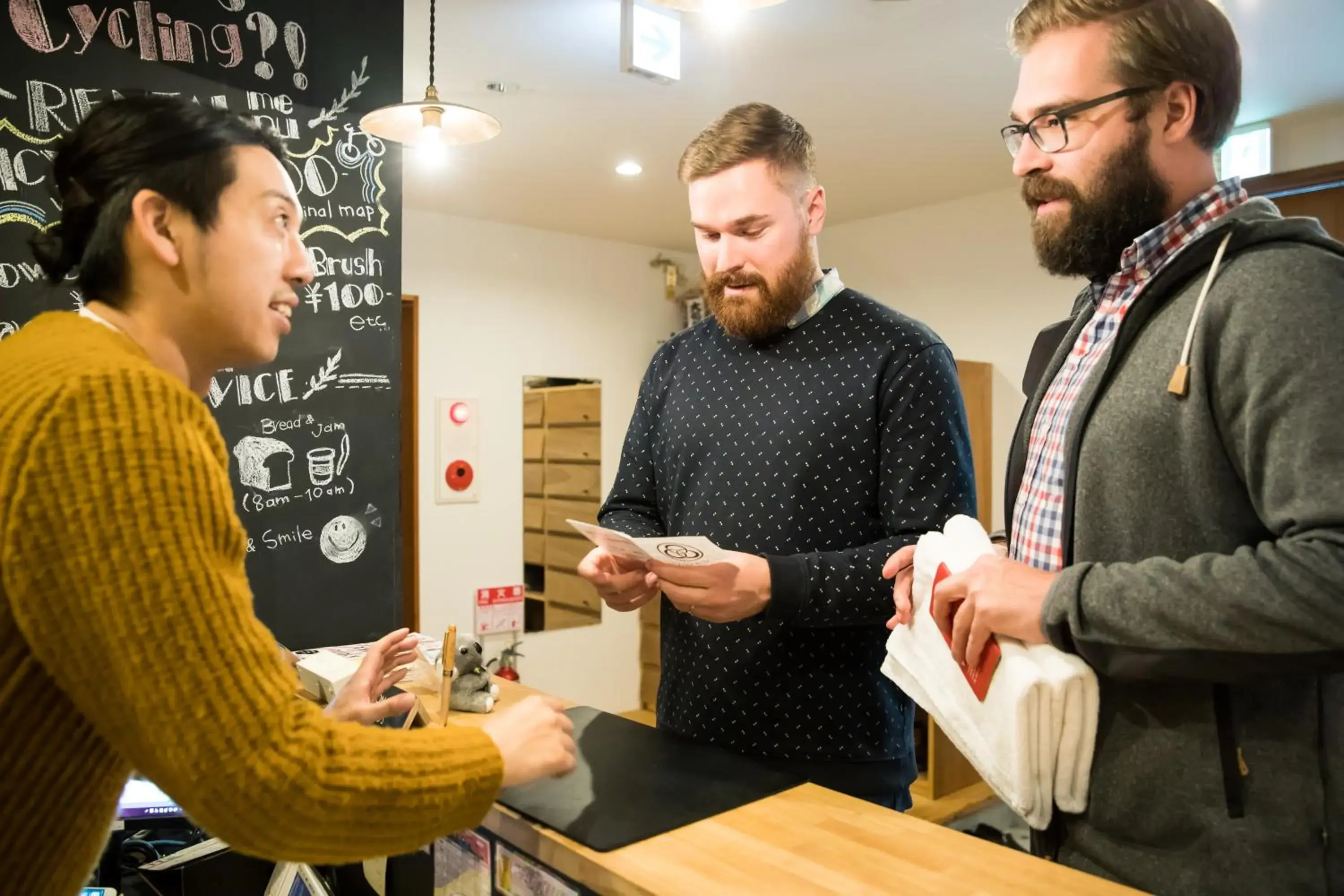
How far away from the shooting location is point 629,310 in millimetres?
5641

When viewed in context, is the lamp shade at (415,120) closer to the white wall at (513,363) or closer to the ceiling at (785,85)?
the ceiling at (785,85)

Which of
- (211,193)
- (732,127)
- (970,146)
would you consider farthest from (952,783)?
(211,193)

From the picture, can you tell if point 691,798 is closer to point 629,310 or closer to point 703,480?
point 703,480

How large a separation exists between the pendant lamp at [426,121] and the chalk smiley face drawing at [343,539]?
936 mm

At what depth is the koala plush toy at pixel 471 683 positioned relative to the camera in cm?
146

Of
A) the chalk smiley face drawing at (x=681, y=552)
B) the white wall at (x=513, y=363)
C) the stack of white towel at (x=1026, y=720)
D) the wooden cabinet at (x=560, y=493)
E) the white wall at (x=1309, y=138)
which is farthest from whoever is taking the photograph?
the wooden cabinet at (x=560, y=493)

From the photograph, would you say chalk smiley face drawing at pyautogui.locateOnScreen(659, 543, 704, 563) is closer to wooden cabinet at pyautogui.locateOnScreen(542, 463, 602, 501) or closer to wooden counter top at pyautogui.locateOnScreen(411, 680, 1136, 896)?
wooden counter top at pyautogui.locateOnScreen(411, 680, 1136, 896)

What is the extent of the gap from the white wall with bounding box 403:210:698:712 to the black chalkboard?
2478 mm

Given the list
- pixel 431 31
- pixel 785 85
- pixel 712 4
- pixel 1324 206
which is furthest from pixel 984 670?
pixel 1324 206

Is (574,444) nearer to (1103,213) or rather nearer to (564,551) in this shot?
(564,551)

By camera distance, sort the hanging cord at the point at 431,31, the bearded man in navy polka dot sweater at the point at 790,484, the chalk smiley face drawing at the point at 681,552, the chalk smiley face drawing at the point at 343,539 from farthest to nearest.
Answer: the hanging cord at the point at 431,31
the chalk smiley face drawing at the point at 343,539
the bearded man in navy polka dot sweater at the point at 790,484
the chalk smiley face drawing at the point at 681,552

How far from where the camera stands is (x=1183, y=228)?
1.00 metres

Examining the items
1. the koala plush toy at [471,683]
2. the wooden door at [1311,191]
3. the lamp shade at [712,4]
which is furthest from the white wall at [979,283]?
the koala plush toy at [471,683]

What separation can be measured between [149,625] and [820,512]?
103 cm
